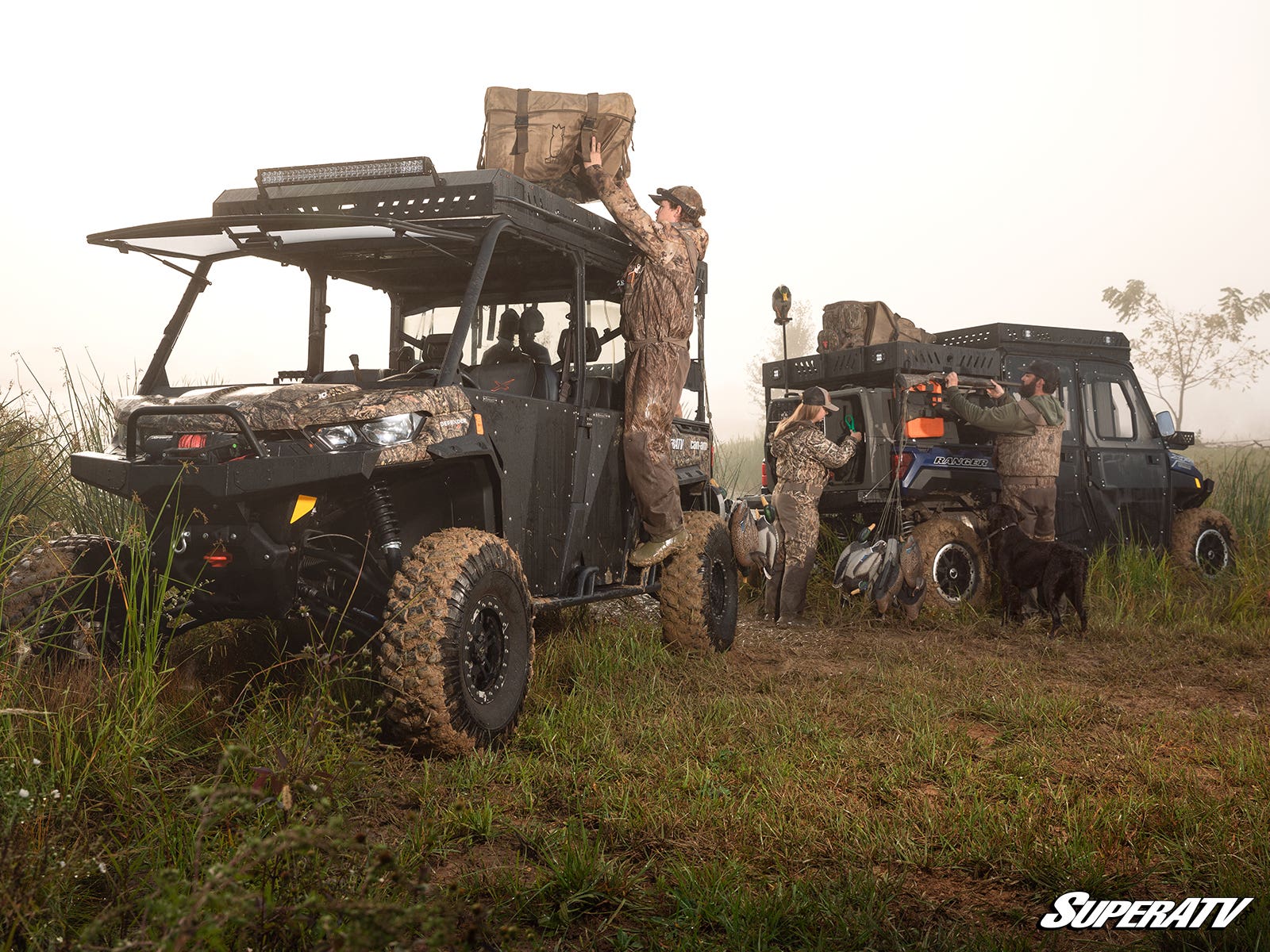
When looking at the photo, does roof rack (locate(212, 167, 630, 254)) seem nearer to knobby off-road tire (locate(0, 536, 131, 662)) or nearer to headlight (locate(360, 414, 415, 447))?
headlight (locate(360, 414, 415, 447))

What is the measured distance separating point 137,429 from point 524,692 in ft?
6.22

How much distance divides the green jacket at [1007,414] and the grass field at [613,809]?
10.1 feet

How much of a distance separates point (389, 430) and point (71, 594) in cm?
162

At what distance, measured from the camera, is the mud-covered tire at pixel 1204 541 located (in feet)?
33.7

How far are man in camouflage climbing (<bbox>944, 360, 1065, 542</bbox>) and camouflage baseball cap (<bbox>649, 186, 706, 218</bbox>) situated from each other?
3204 mm

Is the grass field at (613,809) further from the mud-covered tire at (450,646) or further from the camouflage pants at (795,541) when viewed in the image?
the camouflage pants at (795,541)

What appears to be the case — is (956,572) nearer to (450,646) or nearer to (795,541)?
(795,541)

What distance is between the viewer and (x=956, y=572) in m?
8.77

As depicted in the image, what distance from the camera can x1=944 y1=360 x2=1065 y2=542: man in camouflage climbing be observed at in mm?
8617

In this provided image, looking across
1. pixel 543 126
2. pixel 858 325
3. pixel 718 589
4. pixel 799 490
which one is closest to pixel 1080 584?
pixel 799 490

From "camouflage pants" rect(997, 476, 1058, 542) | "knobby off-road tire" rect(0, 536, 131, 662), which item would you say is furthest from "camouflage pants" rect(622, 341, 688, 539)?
"camouflage pants" rect(997, 476, 1058, 542)

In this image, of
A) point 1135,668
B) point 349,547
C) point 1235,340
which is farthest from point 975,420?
point 1235,340

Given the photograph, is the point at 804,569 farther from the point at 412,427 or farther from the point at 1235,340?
the point at 1235,340

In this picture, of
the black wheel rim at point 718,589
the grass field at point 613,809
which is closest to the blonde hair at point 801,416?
the black wheel rim at point 718,589
